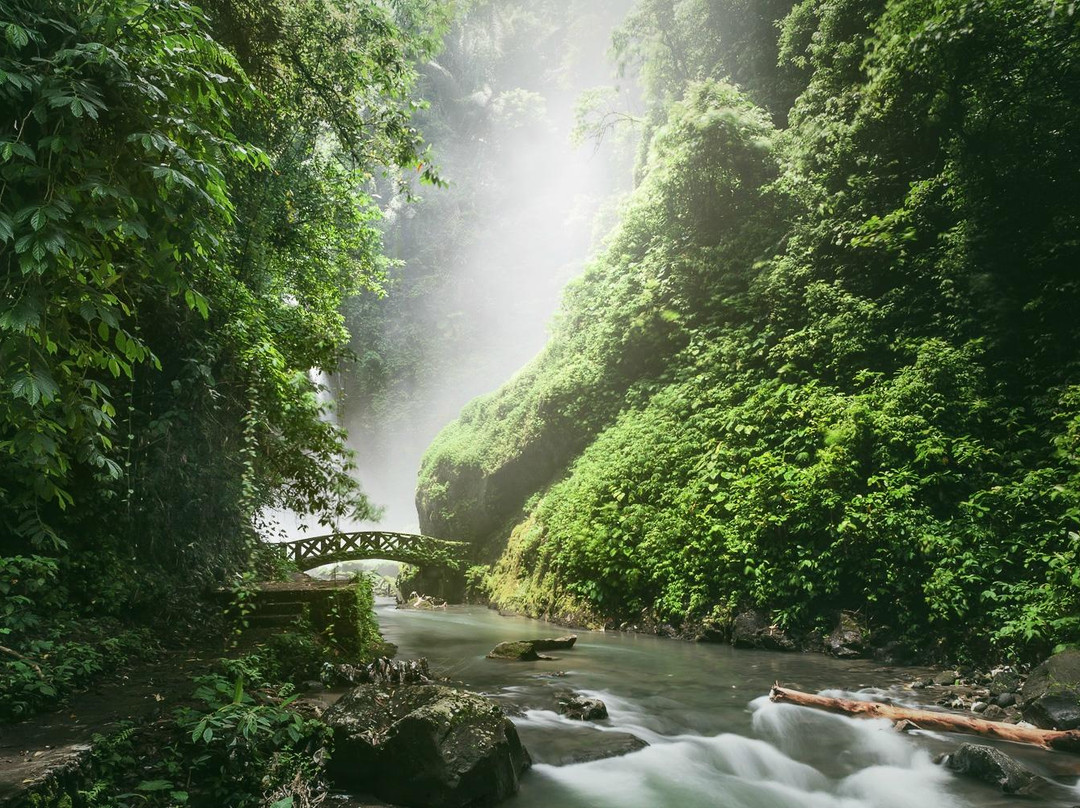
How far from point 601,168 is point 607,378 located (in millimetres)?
25730

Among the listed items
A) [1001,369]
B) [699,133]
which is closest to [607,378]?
[699,133]

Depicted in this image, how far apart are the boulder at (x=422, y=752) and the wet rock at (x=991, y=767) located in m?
3.45

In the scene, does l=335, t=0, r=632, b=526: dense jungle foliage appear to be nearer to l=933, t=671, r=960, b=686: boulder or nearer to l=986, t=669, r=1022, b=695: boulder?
l=933, t=671, r=960, b=686: boulder

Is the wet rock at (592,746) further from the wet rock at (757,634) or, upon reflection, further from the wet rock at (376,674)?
the wet rock at (757,634)

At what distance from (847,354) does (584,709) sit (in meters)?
7.67

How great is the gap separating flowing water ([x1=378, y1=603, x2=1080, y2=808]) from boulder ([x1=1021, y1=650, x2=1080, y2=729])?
51 centimetres

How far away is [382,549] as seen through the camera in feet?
67.9

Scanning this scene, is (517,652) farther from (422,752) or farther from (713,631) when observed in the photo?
(422,752)

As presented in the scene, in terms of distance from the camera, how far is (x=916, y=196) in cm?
1094

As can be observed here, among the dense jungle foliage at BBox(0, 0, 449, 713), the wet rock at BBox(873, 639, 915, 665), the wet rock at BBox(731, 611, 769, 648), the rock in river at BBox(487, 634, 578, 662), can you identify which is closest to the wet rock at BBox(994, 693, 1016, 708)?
the wet rock at BBox(873, 639, 915, 665)

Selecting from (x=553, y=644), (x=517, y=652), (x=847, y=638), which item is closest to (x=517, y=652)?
(x=517, y=652)

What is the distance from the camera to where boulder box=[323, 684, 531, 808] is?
4070 millimetres

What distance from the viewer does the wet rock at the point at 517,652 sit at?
Answer: 9234 millimetres

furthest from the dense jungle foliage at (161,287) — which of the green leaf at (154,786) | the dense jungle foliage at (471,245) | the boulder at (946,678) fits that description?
the dense jungle foliage at (471,245)
